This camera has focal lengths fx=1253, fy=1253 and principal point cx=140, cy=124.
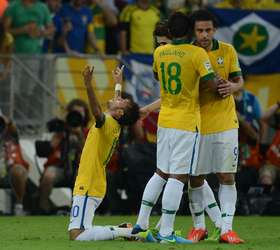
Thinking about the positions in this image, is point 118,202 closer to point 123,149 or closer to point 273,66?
point 123,149

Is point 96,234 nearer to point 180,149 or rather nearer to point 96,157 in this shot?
point 96,157

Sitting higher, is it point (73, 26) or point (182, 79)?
point (73, 26)

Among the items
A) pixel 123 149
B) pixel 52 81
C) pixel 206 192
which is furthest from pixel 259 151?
pixel 206 192

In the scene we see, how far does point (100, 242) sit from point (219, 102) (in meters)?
1.91

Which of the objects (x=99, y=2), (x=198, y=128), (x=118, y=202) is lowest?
(x=118, y=202)

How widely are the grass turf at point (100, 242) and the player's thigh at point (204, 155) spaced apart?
77 centimetres

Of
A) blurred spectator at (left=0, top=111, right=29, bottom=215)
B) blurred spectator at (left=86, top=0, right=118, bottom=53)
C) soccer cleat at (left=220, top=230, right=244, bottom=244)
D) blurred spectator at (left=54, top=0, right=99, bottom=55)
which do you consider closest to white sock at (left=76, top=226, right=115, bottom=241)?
soccer cleat at (left=220, top=230, right=244, bottom=244)

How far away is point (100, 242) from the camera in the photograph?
1224 centimetres

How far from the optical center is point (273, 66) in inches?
831

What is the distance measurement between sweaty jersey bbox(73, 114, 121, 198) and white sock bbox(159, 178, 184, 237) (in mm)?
692

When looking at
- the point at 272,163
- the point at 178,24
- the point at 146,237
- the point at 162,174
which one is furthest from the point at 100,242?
the point at 272,163

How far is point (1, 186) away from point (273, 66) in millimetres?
5273

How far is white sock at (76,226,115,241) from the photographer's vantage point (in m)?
12.4

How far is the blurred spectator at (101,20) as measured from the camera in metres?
21.7
